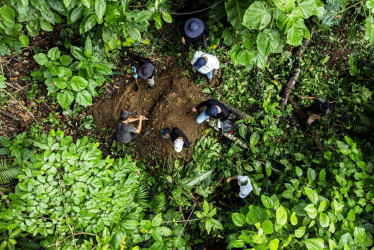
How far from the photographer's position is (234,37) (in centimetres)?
357

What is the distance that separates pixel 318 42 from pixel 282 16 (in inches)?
212

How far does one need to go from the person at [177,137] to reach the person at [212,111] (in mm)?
586

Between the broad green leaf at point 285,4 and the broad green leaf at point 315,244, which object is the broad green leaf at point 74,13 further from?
the broad green leaf at point 315,244

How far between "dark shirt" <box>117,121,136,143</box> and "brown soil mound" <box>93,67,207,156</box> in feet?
1.59

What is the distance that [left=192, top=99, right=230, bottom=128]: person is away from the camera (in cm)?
529

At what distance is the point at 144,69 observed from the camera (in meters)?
5.44

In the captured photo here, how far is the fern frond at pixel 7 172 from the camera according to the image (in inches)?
182

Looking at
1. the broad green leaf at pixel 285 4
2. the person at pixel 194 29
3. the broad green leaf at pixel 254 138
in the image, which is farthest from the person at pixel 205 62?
the broad green leaf at pixel 285 4

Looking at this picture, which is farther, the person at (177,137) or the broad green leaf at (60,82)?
the person at (177,137)

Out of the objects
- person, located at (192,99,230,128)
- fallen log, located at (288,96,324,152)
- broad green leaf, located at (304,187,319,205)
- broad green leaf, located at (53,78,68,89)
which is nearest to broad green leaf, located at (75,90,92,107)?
broad green leaf, located at (53,78,68,89)

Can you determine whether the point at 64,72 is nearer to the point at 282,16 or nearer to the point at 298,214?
the point at 282,16

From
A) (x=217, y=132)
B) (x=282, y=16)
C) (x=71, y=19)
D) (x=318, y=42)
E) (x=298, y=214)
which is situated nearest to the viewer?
(x=282, y=16)

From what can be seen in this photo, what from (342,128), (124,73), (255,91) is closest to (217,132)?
(255,91)

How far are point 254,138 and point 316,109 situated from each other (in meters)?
1.95
